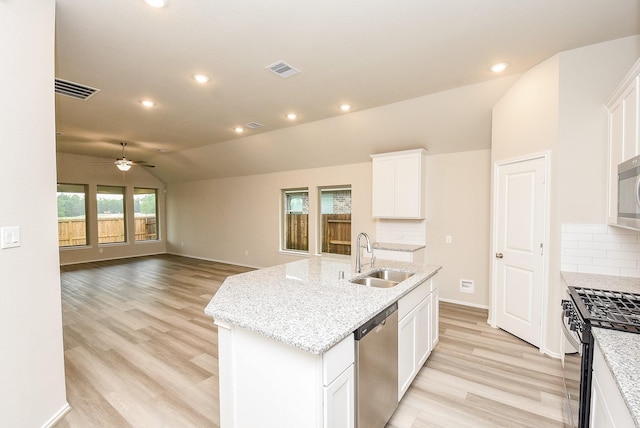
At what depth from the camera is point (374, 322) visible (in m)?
1.63

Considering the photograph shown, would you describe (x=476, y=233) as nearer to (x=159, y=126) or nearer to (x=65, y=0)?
(x=65, y=0)

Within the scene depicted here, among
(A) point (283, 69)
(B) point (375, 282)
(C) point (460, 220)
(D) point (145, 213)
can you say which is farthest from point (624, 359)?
(D) point (145, 213)

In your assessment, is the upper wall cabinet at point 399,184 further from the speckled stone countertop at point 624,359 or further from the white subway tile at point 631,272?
the speckled stone countertop at point 624,359

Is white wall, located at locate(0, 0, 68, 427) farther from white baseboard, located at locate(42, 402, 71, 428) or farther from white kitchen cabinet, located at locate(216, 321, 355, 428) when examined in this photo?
white kitchen cabinet, located at locate(216, 321, 355, 428)

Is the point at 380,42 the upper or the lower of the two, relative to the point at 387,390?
upper

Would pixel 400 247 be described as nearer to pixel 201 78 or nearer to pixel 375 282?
pixel 375 282

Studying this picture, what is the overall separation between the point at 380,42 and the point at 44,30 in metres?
2.40

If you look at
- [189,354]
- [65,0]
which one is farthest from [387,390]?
[65,0]

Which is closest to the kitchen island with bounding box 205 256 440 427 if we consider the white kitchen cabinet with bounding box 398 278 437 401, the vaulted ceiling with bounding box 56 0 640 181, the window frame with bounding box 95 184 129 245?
the white kitchen cabinet with bounding box 398 278 437 401

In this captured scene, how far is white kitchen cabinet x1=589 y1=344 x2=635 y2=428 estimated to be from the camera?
0.98 metres

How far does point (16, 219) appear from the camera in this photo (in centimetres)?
168

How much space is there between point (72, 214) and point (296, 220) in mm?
6202

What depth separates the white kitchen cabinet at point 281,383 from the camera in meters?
1.26

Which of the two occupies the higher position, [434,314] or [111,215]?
[111,215]
